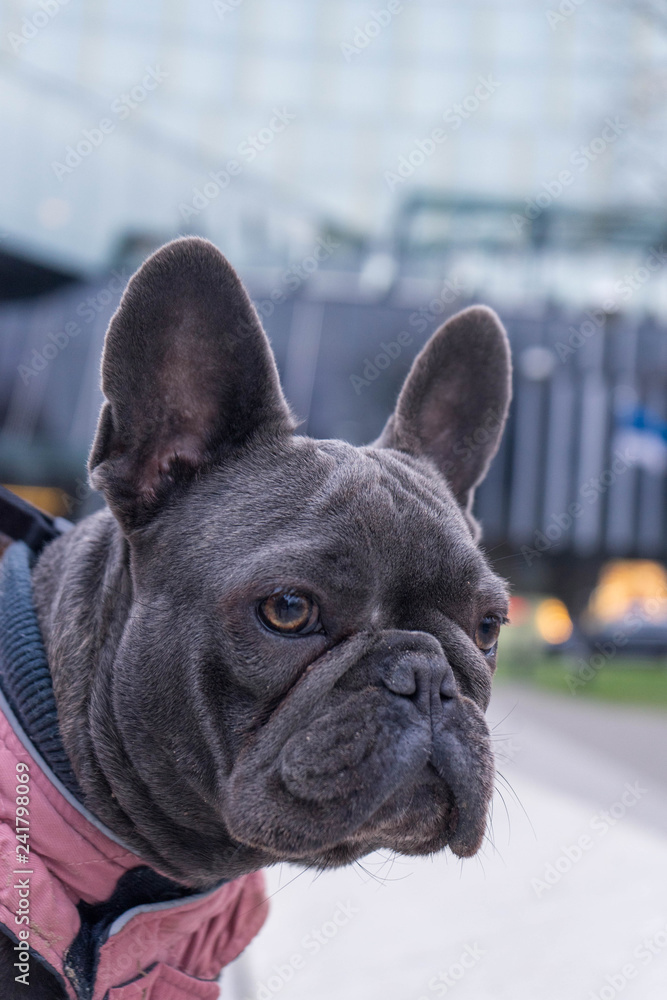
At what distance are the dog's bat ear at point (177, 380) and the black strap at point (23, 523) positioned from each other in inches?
21.4

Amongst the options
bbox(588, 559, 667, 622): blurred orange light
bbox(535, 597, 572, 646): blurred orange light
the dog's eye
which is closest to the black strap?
the dog's eye

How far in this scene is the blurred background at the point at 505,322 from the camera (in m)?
3.75

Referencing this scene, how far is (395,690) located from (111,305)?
37.4ft

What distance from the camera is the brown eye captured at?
220 cm

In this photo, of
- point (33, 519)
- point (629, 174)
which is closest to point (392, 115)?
point (629, 174)

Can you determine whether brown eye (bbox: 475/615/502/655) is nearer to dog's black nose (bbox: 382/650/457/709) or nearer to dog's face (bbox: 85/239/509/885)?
dog's face (bbox: 85/239/509/885)

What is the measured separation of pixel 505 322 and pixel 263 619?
1515 centimetres

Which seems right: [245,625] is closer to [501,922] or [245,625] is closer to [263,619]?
[263,619]

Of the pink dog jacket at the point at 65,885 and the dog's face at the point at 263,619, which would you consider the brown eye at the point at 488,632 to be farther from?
the pink dog jacket at the point at 65,885

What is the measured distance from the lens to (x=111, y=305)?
1230 centimetres

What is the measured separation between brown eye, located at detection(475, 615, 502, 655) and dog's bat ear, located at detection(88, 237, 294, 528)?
2.35ft

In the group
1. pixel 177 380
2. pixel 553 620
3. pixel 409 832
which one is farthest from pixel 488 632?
pixel 553 620

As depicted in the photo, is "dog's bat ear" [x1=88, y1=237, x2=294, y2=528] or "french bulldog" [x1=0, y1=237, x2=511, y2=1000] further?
"dog's bat ear" [x1=88, y1=237, x2=294, y2=528]

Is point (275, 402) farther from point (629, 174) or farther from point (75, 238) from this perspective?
point (629, 174)
